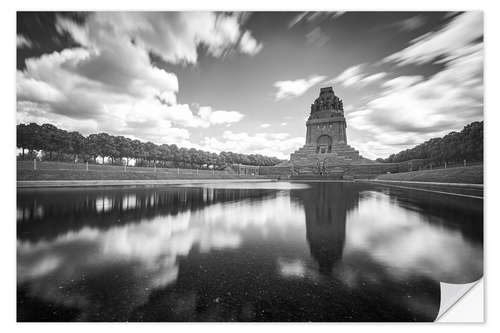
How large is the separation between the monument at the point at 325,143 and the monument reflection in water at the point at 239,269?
44.1 metres

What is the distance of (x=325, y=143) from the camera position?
6488 centimetres

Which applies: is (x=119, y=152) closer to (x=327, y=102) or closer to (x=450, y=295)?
(x=450, y=295)

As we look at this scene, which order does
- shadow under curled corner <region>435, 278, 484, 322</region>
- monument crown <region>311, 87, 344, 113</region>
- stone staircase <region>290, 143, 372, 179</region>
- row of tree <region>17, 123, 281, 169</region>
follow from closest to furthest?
shadow under curled corner <region>435, 278, 484, 322</region> < row of tree <region>17, 123, 281, 169</region> < stone staircase <region>290, 143, 372, 179</region> < monument crown <region>311, 87, 344, 113</region>

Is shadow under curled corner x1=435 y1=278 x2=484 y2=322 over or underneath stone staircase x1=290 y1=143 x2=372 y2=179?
underneath

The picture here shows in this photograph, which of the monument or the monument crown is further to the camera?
the monument crown

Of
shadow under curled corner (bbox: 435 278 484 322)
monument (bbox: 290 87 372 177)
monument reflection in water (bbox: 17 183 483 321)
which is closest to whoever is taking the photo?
monument reflection in water (bbox: 17 183 483 321)

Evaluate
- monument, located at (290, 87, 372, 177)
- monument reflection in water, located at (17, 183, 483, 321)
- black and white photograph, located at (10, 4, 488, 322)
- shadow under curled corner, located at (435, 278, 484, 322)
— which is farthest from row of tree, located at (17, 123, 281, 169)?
shadow under curled corner, located at (435, 278, 484, 322)

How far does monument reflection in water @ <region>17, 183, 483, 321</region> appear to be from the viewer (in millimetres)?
2455

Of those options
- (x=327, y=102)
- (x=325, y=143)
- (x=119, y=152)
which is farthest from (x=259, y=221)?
(x=327, y=102)

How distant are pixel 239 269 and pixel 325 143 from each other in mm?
66165

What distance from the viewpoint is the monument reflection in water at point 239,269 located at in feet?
8.05

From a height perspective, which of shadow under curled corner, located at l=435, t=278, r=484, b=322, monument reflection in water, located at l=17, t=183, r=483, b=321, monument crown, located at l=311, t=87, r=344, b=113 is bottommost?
shadow under curled corner, located at l=435, t=278, r=484, b=322

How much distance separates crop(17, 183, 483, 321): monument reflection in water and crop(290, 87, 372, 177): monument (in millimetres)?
44129

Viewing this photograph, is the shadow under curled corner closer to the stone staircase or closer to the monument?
the stone staircase
